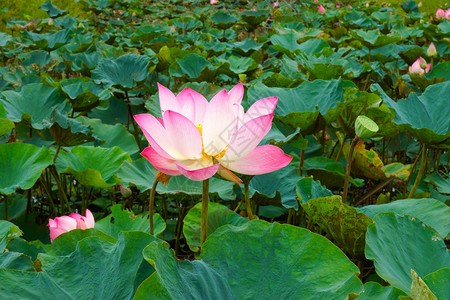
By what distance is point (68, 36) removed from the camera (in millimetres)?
2688

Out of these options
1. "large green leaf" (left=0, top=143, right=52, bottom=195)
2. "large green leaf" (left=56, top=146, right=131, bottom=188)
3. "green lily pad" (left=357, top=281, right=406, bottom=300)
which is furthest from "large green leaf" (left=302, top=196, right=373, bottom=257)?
"large green leaf" (left=0, top=143, right=52, bottom=195)

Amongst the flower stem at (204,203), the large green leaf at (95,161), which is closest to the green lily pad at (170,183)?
the large green leaf at (95,161)

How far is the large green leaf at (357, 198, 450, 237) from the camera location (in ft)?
2.50

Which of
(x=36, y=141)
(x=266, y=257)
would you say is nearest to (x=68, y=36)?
(x=36, y=141)

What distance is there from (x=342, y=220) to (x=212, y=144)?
0.29 m

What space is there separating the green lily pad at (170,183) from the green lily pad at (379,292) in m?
0.53

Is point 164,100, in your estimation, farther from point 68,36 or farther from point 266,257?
point 68,36

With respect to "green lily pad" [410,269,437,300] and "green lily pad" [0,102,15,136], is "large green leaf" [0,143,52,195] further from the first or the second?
"green lily pad" [410,269,437,300]

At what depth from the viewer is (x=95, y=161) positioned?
1.26m

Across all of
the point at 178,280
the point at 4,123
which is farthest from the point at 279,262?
the point at 4,123

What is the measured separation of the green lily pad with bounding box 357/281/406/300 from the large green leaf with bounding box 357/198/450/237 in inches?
10.3

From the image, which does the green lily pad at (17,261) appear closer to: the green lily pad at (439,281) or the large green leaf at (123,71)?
the green lily pad at (439,281)

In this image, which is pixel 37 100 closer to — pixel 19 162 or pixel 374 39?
pixel 19 162

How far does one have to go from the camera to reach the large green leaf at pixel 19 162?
1125 mm
